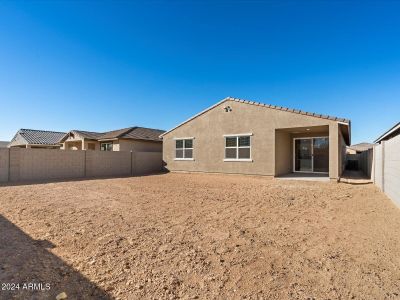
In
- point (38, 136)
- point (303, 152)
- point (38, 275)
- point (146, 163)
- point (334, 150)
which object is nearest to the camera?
point (38, 275)

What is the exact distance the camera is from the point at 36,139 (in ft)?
90.2

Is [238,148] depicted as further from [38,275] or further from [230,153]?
[38,275]

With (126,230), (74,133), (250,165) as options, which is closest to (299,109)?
(250,165)

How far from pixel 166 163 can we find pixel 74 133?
1225cm

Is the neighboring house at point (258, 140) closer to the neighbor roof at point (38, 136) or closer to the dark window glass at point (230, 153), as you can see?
the dark window glass at point (230, 153)

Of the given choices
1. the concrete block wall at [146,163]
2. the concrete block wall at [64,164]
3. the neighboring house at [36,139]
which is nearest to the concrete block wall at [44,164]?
the concrete block wall at [64,164]

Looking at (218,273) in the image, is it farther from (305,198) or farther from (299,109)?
(299,109)

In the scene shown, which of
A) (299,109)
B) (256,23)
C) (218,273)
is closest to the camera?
(218,273)

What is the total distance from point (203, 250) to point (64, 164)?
1446 centimetres

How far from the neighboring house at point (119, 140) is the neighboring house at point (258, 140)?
6.84 metres

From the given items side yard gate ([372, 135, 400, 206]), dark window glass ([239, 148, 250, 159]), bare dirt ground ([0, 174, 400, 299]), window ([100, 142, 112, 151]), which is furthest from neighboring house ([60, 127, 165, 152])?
side yard gate ([372, 135, 400, 206])

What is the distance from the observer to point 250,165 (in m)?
14.4

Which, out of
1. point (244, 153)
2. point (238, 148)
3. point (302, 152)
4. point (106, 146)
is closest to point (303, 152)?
point (302, 152)

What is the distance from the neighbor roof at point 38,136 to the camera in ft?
88.0
